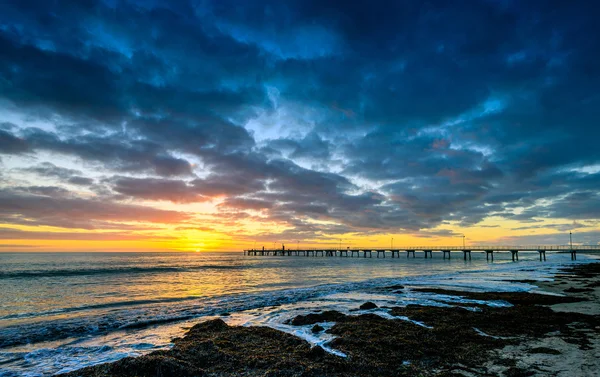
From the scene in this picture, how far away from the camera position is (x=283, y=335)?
12633mm

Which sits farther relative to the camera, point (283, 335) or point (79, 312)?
point (79, 312)

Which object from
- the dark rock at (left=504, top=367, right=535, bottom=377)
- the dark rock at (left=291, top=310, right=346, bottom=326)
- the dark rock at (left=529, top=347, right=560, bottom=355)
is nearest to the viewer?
the dark rock at (left=504, top=367, right=535, bottom=377)

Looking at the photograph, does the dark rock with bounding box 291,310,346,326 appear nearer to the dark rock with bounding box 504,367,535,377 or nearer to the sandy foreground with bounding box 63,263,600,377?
the sandy foreground with bounding box 63,263,600,377

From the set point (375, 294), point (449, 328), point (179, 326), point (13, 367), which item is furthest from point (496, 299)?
point (13, 367)

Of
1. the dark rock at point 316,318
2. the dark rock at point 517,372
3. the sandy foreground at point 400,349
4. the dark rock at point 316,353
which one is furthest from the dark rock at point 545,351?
the dark rock at point 316,318

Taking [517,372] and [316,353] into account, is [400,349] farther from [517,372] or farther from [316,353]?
[517,372]

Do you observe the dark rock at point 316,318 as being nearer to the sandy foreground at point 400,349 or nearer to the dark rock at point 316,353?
the sandy foreground at point 400,349

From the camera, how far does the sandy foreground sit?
8820 millimetres

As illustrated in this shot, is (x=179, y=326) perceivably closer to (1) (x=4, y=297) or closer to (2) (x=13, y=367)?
(2) (x=13, y=367)

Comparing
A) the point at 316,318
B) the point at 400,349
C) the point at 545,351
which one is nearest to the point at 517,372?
the point at 545,351

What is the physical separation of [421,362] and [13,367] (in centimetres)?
1294

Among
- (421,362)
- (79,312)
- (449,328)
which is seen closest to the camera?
(421,362)

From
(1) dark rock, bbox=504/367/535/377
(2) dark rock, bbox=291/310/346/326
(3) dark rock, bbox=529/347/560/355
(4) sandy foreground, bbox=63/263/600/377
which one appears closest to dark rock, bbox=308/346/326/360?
(4) sandy foreground, bbox=63/263/600/377

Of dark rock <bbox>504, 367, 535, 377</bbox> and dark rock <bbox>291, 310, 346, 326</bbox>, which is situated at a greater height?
dark rock <bbox>504, 367, 535, 377</bbox>
